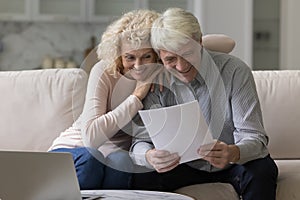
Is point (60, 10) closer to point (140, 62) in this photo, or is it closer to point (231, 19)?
point (231, 19)

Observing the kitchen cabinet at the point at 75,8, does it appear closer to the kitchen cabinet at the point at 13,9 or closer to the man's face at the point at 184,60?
the kitchen cabinet at the point at 13,9

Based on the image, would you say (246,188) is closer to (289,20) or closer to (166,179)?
(166,179)

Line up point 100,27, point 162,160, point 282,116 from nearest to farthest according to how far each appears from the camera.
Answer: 1. point 162,160
2. point 282,116
3. point 100,27

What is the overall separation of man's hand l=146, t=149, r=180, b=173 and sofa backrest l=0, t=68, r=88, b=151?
0.69 metres

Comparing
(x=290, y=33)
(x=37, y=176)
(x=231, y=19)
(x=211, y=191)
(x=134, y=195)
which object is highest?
(x=231, y=19)

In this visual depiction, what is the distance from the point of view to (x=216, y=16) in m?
4.33

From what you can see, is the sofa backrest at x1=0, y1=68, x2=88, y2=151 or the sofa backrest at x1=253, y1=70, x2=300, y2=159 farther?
the sofa backrest at x1=253, y1=70, x2=300, y2=159

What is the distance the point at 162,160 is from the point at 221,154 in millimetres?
191

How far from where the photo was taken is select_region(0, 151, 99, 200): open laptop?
1300mm

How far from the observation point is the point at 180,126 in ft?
5.60

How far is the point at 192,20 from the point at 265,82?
78 centimetres

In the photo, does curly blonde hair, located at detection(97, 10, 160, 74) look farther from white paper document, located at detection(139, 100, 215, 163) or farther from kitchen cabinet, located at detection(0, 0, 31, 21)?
kitchen cabinet, located at detection(0, 0, 31, 21)

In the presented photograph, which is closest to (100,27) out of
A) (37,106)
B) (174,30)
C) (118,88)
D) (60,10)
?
(60,10)

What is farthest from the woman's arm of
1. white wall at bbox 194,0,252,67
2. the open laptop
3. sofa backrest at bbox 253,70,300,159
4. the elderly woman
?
white wall at bbox 194,0,252,67
